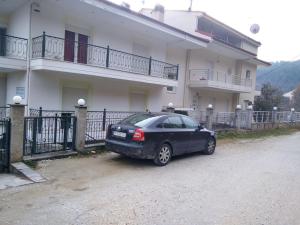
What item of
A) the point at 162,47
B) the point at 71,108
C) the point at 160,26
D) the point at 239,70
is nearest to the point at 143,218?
the point at 71,108

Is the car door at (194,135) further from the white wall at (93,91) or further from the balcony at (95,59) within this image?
the white wall at (93,91)

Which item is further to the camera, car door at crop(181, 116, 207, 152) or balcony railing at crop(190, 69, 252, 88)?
balcony railing at crop(190, 69, 252, 88)

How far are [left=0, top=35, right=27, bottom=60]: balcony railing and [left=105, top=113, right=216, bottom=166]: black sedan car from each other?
215 inches

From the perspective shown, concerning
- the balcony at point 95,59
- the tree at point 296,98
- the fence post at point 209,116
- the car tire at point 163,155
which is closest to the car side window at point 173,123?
the car tire at point 163,155

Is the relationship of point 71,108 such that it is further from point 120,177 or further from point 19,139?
point 120,177

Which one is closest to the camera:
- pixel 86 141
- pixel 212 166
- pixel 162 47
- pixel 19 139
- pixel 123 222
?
pixel 123 222

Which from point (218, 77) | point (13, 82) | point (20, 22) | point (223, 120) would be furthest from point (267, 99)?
point (20, 22)

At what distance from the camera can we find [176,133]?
848cm

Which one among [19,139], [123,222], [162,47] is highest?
[162,47]

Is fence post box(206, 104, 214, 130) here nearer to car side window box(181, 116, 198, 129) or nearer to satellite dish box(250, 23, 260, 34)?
car side window box(181, 116, 198, 129)

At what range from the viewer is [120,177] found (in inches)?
263

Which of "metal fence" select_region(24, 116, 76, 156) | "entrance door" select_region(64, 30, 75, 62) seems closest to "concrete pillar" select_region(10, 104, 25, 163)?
"metal fence" select_region(24, 116, 76, 156)

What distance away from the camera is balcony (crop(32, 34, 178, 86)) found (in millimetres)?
10844

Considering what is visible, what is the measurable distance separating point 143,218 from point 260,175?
4.34 meters
